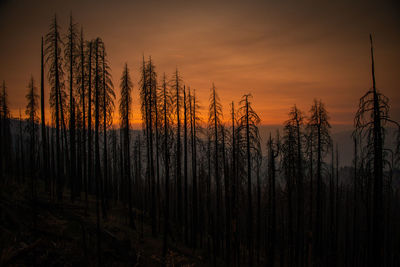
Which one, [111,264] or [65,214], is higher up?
[65,214]

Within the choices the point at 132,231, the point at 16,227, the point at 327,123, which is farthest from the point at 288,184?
the point at 16,227

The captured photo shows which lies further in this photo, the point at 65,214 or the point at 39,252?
the point at 65,214

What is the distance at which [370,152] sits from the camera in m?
10.3

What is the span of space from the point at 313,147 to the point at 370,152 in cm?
797

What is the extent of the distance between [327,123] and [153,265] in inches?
716

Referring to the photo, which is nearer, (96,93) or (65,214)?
(65,214)

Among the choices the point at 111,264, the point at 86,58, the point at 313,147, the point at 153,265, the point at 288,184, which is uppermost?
the point at 86,58

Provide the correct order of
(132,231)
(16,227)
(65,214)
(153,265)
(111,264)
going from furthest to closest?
(132,231)
(153,265)
(65,214)
(111,264)
(16,227)

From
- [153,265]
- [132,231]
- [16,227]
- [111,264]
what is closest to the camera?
[16,227]

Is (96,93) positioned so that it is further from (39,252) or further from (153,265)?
(153,265)

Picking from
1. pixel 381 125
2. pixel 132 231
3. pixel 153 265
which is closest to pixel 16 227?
pixel 153 265

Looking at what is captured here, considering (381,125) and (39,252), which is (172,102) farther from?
(381,125)

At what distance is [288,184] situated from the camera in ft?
58.7

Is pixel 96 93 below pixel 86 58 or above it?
below
